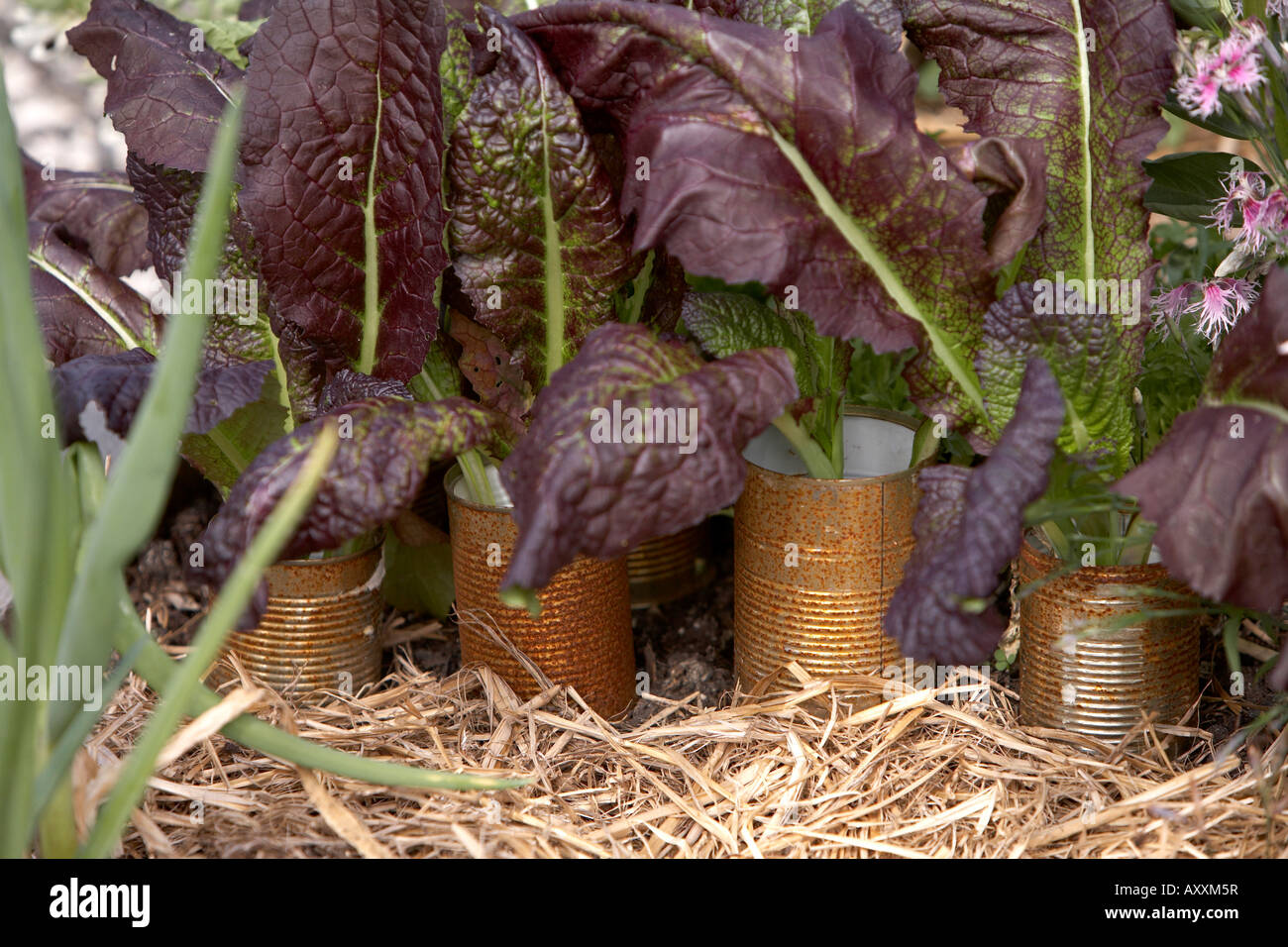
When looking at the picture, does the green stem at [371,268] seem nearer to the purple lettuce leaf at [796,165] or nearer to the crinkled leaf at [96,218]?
the purple lettuce leaf at [796,165]

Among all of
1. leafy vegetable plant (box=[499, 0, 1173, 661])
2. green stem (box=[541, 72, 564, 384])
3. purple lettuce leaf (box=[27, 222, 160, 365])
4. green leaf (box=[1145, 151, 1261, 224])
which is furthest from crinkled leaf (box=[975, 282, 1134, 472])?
purple lettuce leaf (box=[27, 222, 160, 365])

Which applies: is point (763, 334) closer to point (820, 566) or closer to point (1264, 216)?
point (820, 566)

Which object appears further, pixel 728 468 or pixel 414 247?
pixel 414 247

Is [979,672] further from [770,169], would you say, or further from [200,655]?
[200,655]

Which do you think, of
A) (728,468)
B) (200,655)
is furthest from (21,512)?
(728,468)

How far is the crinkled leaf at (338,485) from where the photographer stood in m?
0.92

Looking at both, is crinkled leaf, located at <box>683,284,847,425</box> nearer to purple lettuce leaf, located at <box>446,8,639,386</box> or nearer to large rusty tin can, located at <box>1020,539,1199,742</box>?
purple lettuce leaf, located at <box>446,8,639,386</box>

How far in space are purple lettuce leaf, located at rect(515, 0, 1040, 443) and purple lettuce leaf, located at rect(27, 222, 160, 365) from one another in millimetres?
576

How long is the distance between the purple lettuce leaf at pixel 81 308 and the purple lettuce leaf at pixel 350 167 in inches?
10.5

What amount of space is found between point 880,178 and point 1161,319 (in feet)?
1.25

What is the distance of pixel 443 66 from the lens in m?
1.21

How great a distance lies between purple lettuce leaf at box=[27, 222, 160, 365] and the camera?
127cm

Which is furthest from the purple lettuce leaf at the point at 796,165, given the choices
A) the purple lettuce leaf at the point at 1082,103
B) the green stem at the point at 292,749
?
the green stem at the point at 292,749

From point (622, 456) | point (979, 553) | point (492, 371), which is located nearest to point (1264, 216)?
point (979, 553)
